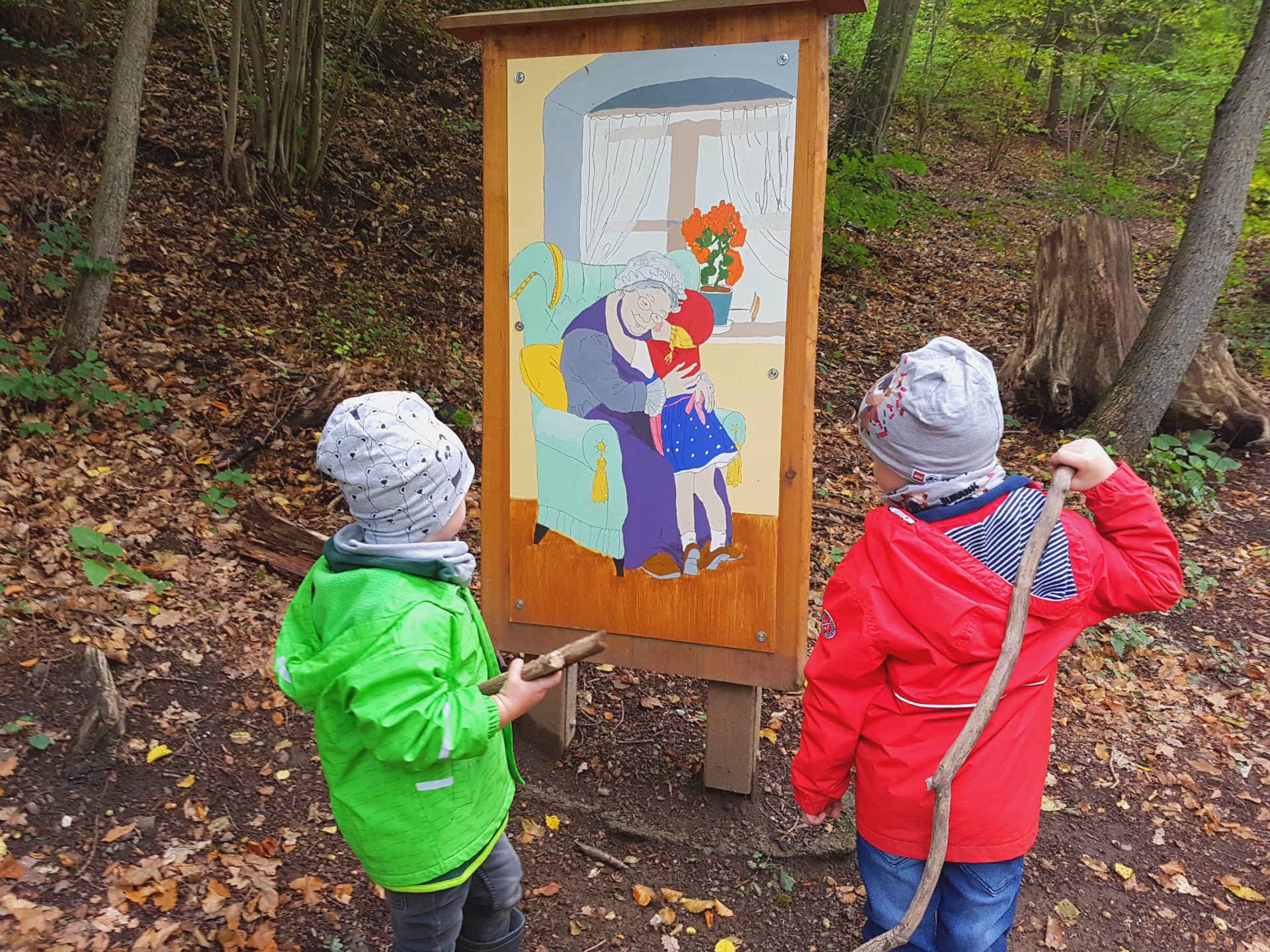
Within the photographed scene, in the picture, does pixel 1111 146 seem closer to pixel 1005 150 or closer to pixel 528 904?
pixel 1005 150

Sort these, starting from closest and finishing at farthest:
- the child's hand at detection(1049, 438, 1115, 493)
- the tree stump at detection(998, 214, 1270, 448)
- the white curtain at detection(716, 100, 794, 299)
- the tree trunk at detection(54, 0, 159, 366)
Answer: the child's hand at detection(1049, 438, 1115, 493) < the white curtain at detection(716, 100, 794, 299) < the tree trunk at detection(54, 0, 159, 366) < the tree stump at detection(998, 214, 1270, 448)

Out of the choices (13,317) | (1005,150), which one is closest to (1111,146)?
(1005,150)

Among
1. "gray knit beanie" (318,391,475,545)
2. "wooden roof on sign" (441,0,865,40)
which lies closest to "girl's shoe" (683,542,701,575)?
"gray knit beanie" (318,391,475,545)

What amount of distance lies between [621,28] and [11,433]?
407 centimetres

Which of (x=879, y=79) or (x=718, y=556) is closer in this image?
(x=718, y=556)

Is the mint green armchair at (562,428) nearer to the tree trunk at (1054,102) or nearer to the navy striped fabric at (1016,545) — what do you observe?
the navy striped fabric at (1016,545)

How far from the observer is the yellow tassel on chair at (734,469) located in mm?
2697

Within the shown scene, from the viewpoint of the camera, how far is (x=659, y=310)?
2.72 metres

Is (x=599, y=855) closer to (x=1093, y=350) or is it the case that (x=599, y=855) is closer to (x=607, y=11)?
(x=607, y=11)

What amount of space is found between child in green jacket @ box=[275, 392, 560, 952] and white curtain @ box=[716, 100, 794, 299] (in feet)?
4.22

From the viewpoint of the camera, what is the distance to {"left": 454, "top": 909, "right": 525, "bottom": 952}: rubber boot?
6.98 ft

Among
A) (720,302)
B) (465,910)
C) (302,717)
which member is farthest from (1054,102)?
(465,910)

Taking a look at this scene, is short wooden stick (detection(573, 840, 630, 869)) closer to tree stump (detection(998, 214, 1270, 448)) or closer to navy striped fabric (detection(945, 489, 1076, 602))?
navy striped fabric (detection(945, 489, 1076, 602))

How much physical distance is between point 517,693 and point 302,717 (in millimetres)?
2050
